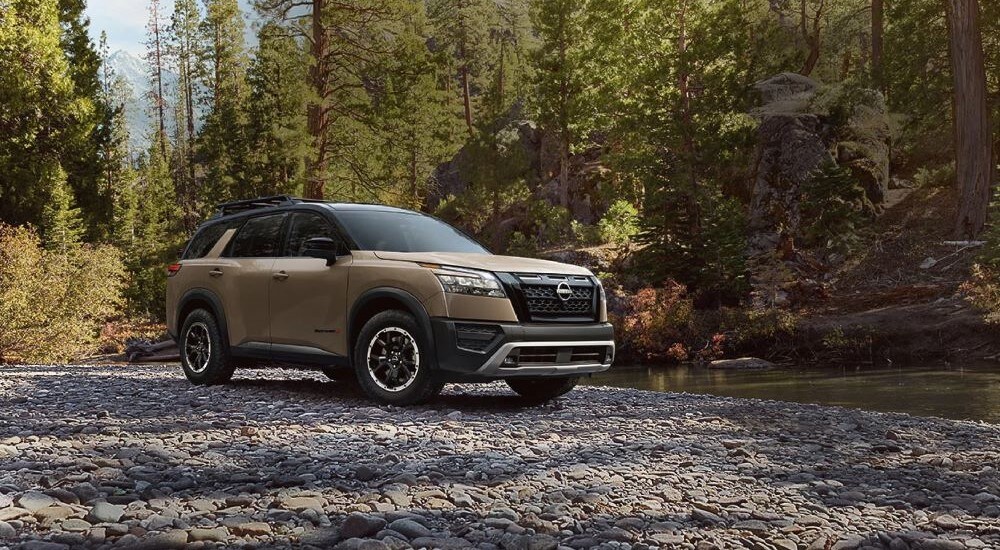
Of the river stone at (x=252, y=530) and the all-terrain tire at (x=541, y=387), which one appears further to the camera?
the all-terrain tire at (x=541, y=387)

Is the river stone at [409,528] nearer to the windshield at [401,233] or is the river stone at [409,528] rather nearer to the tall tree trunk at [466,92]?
the windshield at [401,233]

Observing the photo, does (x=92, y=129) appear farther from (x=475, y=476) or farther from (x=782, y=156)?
(x=475, y=476)

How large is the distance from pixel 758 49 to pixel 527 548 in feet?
98.7

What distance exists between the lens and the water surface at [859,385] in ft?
40.3

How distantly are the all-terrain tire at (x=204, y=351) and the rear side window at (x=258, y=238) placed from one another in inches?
34.2

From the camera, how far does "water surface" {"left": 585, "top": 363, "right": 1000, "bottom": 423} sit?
12281 mm

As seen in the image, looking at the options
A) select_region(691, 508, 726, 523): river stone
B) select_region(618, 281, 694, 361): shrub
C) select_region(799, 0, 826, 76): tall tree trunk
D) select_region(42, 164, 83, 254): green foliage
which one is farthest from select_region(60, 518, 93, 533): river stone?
select_region(799, 0, 826, 76): tall tree trunk

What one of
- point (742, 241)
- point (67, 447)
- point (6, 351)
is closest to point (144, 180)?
point (6, 351)

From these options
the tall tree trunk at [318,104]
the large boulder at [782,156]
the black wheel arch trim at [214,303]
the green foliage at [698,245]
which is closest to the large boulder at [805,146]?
the large boulder at [782,156]

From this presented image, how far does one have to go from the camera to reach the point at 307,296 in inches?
335

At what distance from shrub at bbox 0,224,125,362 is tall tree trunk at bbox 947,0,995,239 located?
983 inches

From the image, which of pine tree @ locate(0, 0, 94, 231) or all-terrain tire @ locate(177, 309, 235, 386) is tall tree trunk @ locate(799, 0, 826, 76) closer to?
pine tree @ locate(0, 0, 94, 231)

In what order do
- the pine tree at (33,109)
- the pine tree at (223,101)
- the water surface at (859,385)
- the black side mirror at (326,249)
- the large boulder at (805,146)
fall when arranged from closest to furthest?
the black side mirror at (326,249) → the water surface at (859,385) → the pine tree at (33,109) → the large boulder at (805,146) → the pine tree at (223,101)

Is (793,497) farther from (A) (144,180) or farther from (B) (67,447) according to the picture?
(A) (144,180)
